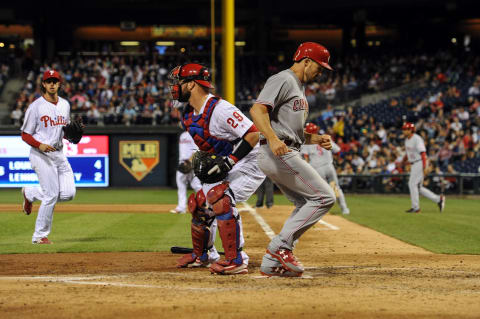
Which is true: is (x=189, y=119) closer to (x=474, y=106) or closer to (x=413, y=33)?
(x=474, y=106)

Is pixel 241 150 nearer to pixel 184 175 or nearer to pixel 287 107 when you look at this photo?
pixel 287 107

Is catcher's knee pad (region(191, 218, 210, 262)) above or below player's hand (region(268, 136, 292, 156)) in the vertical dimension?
below

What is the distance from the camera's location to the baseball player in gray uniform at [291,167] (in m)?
6.11

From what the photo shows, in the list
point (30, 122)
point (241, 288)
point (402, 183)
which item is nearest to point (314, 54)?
point (241, 288)

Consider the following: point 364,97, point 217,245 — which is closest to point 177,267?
point 217,245

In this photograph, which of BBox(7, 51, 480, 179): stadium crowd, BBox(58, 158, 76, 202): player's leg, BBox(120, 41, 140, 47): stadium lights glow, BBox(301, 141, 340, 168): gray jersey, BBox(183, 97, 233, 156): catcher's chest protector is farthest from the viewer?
BBox(120, 41, 140, 47): stadium lights glow

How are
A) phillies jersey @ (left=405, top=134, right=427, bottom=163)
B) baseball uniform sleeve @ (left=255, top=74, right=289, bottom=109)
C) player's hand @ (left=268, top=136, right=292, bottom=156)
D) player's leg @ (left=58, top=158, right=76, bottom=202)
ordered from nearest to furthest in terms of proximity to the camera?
player's hand @ (left=268, top=136, right=292, bottom=156) → baseball uniform sleeve @ (left=255, top=74, right=289, bottom=109) → player's leg @ (left=58, top=158, right=76, bottom=202) → phillies jersey @ (left=405, top=134, right=427, bottom=163)

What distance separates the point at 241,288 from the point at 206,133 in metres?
1.63

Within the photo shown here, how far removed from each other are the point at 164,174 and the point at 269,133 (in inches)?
947

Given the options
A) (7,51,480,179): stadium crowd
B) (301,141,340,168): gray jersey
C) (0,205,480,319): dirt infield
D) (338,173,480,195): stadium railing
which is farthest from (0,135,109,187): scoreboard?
(0,205,480,319): dirt infield

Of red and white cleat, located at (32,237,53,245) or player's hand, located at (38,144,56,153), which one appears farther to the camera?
red and white cleat, located at (32,237,53,245)

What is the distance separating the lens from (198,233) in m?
6.79

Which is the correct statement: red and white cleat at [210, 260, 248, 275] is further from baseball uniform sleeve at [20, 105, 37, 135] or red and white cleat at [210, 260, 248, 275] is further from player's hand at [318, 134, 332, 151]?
baseball uniform sleeve at [20, 105, 37, 135]

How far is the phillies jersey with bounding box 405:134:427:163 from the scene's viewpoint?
16266 millimetres
